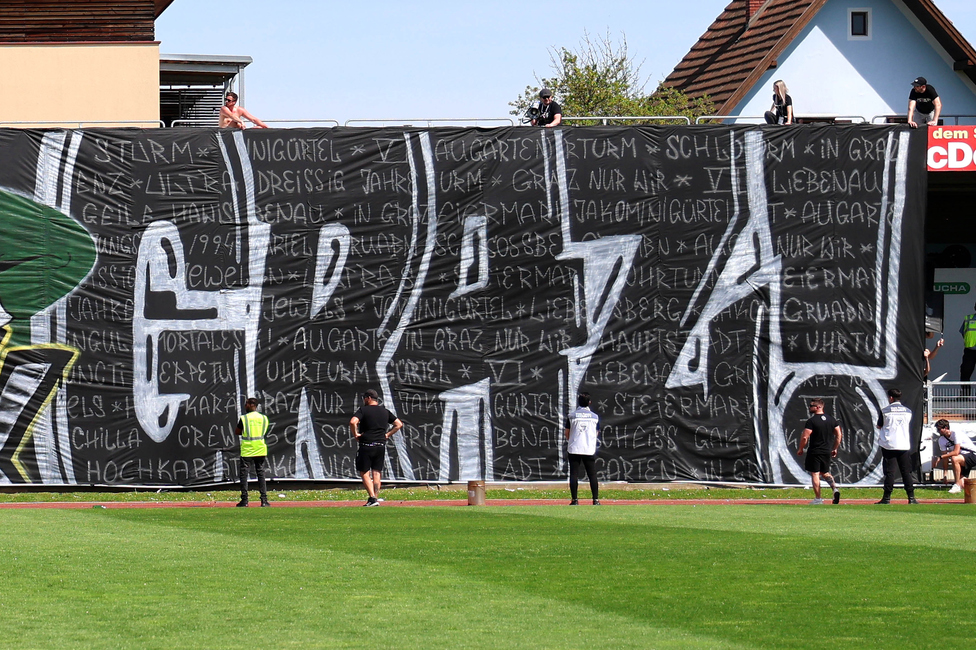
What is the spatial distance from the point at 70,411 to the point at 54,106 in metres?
7.45

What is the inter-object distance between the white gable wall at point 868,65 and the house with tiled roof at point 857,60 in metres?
0.03

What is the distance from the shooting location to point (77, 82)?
100 feet

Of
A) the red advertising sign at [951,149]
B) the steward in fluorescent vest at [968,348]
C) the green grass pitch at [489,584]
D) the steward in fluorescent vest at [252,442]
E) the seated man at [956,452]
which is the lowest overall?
the green grass pitch at [489,584]

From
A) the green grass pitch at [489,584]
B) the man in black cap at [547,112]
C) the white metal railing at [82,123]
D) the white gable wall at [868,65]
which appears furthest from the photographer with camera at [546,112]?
the white gable wall at [868,65]

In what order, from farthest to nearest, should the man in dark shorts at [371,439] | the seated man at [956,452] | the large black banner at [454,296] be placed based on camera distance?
the large black banner at [454,296] < the seated man at [956,452] < the man in dark shorts at [371,439]

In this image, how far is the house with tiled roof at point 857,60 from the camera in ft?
139

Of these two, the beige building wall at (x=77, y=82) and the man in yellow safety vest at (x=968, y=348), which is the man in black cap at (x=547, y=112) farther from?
the man in yellow safety vest at (x=968, y=348)

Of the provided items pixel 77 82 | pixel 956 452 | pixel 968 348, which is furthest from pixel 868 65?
pixel 77 82

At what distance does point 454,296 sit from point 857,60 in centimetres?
2088

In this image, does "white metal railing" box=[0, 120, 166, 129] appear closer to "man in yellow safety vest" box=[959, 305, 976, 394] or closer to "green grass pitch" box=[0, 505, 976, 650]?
"green grass pitch" box=[0, 505, 976, 650]

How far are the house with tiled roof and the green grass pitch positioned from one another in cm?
2715

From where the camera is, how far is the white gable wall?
42.7 meters

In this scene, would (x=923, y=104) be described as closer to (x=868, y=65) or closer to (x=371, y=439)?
(x=371, y=439)

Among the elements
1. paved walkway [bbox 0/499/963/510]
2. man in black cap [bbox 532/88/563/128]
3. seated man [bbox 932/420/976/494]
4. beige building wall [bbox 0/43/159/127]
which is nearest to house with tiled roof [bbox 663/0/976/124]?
man in black cap [bbox 532/88/563/128]
